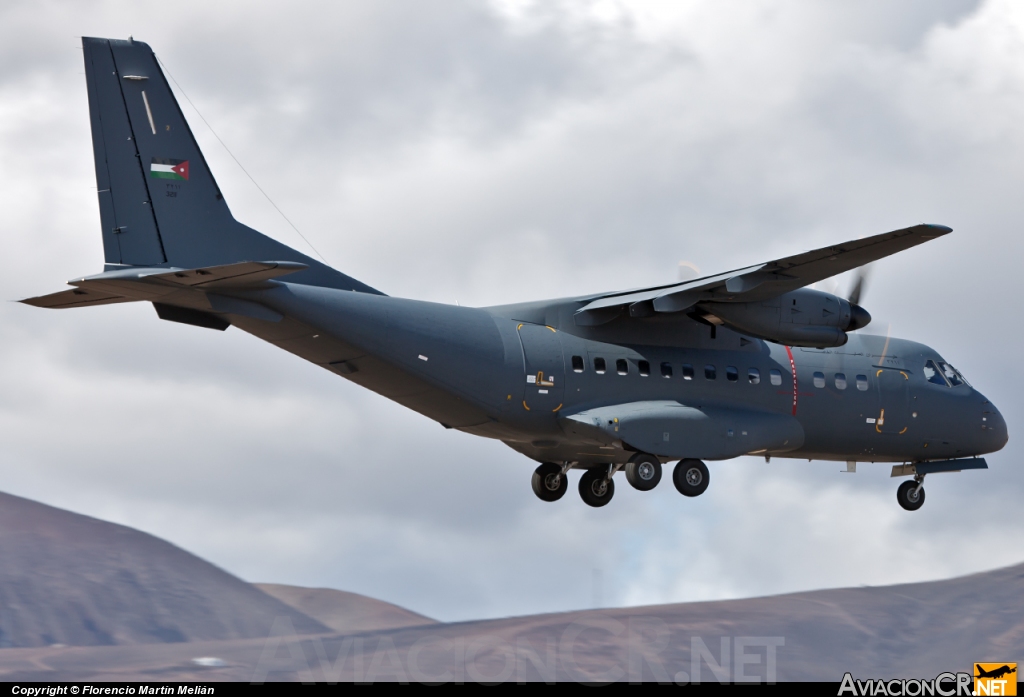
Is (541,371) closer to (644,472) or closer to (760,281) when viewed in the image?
(644,472)

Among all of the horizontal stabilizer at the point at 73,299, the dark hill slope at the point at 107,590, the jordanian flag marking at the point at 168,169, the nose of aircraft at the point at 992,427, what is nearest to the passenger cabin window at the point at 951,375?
the nose of aircraft at the point at 992,427

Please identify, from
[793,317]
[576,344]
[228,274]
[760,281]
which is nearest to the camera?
[228,274]

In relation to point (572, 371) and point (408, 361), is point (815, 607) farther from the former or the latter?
point (408, 361)

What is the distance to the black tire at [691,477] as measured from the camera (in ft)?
78.9

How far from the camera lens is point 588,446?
24.6 m

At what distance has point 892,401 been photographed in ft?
87.2

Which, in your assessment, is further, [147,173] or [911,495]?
[911,495]

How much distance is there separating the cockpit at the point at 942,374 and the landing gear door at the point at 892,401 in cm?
72

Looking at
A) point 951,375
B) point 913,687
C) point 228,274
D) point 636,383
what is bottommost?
point 913,687

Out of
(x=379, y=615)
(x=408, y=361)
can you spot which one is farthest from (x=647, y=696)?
(x=408, y=361)

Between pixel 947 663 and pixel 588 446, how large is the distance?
29.2ft

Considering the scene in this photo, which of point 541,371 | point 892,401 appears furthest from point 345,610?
point 892,401

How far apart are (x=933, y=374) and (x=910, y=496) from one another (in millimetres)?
2854

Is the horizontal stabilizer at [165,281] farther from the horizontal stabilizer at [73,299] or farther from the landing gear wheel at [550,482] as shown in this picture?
the landing gear wheel at [550,482]
